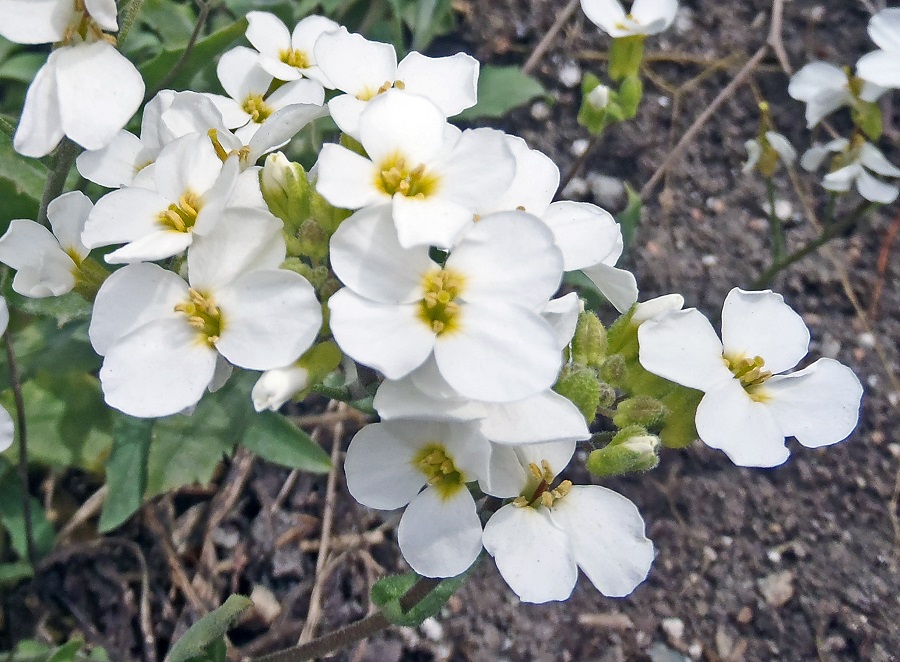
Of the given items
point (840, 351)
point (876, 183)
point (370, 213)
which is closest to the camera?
point (370, 213)

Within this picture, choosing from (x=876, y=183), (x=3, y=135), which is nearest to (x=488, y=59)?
(x=876, y=183)

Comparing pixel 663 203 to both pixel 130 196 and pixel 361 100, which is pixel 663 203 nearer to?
pixel 361 100

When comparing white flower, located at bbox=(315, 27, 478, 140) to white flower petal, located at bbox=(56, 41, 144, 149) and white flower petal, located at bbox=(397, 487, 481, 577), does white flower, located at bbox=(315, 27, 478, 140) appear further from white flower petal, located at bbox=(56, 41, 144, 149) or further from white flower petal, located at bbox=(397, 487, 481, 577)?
white flower petal, located at bbox=(397, 487, 481, 577)

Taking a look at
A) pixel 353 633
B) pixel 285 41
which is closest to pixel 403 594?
pixel 353 633

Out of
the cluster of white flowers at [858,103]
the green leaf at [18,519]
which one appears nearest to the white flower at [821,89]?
the cluster of white flowers at [858,103]

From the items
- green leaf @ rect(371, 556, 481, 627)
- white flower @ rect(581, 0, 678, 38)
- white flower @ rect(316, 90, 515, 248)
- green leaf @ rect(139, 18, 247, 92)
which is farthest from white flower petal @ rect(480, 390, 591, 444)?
white flower @ rect(581, 0, 678, 38)

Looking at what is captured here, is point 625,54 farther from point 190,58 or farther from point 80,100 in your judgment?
point 80,100
